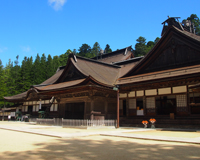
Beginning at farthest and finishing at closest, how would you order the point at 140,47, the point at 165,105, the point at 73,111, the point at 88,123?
the point at 140,47, the point at 73,111, the point at 165,105, the point at 88,123

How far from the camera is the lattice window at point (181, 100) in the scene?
15.3 metres

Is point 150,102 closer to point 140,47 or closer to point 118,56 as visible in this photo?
point 118,56

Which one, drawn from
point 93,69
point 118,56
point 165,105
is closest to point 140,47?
point 118,56

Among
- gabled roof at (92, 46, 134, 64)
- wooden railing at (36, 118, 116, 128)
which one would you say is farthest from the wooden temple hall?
gabled roof at (92, 46, 134, 64)

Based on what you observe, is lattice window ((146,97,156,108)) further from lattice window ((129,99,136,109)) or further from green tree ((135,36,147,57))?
green tree ((135,36,147,57))

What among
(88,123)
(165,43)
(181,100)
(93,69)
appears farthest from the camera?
(93,69)

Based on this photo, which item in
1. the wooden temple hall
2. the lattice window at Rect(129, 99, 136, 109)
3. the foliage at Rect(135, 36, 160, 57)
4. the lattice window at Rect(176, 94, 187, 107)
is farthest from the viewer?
the foliage at Rect(135, 36, 160, 57)

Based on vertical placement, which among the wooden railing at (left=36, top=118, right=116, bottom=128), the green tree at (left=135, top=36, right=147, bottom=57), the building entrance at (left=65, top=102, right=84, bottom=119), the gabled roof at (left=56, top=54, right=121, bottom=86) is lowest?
the wooden railing at (left=36, top=118, right=116, bottom=128)

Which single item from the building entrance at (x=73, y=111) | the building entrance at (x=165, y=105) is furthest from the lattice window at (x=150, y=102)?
the building entrance at (x=73, y=111)

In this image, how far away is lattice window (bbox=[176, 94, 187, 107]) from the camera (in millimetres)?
15337

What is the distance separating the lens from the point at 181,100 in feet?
51.1

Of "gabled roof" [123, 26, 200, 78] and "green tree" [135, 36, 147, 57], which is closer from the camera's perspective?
"gabled roof" [123, 26, 200, 78]

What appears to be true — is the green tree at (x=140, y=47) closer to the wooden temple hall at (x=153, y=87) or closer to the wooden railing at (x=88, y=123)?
the wooden temple hall at (x=153, y=87)

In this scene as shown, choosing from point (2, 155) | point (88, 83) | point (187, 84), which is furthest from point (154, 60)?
point (2, 155)
